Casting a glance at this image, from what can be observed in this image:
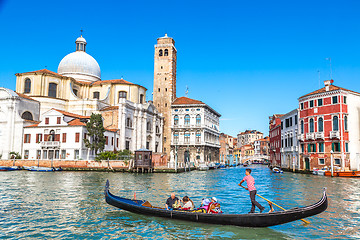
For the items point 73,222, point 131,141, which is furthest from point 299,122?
point 73,222

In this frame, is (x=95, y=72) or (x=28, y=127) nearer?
(x=28, y=127)

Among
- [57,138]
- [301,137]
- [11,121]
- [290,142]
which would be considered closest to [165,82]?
[57,138]

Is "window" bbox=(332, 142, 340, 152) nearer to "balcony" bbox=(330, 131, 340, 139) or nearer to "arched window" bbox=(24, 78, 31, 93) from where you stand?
"balcony" bbox=(330, 131, 340, 139)

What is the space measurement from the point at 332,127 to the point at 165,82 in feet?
103

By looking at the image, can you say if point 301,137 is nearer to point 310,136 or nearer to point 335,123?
point 310,136

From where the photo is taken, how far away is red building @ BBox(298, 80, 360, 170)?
31.6 metres

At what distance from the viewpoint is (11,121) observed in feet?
134

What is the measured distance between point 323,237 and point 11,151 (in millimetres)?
40205

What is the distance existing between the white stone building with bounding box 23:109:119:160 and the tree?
707mm

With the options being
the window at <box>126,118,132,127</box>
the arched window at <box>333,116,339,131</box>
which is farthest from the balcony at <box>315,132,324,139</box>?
the window at <box>126,118,132,127</box>

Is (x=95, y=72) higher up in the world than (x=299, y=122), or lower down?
higher up

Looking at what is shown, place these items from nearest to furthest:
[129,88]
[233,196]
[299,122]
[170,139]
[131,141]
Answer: [233,196], [299,122], [131,141], [129,88], [170,139]

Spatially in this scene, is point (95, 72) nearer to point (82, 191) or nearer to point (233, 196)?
point (82, 191)

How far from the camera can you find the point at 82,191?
18.5 m
